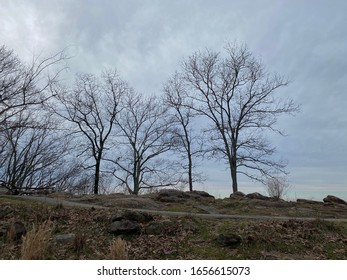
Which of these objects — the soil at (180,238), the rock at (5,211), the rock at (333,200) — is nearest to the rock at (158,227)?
the soil at (180,238)

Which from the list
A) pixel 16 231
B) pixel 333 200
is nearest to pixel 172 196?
pixel 333 200

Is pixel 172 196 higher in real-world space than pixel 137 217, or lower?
higher

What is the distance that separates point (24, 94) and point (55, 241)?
41.1ft

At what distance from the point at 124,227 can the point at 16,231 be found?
7.74ft

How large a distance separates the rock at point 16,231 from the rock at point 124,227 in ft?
6.29

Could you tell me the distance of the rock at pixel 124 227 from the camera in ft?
27.1

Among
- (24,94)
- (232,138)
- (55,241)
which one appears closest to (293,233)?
(55,241)

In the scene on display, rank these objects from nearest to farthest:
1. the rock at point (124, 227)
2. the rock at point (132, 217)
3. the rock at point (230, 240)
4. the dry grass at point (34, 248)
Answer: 1. the dry grass at point (34, 248)
2. the rock at point (230, 240)
3. the rock at point (124, 227)
4. the rock at point (132, 217)

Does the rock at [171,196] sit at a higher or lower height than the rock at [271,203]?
higher

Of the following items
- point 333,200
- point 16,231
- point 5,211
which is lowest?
point 16,231

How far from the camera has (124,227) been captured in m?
8.33

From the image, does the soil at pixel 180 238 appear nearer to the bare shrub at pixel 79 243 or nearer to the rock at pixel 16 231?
the bare shrub at pixel 79 243

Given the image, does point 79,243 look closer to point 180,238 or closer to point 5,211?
point 180,238

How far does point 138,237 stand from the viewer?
26.6 feet
